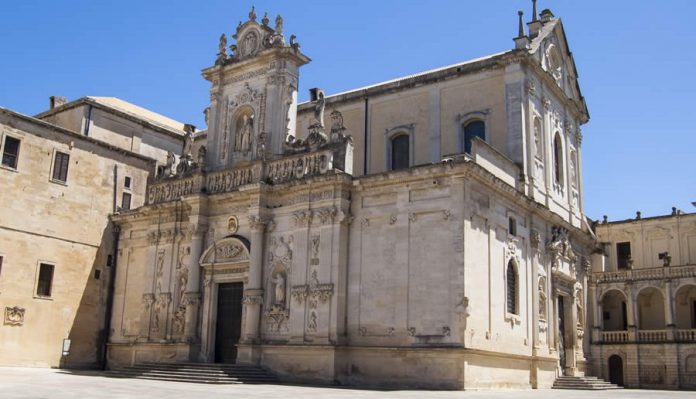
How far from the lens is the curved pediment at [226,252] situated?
27.4m

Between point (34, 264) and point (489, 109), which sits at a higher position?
point (489, 109)

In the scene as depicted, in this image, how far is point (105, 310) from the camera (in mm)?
31969

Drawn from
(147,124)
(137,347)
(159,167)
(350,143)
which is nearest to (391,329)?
(350,143)

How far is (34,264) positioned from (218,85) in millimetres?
10663

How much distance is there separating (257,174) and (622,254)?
970 inches

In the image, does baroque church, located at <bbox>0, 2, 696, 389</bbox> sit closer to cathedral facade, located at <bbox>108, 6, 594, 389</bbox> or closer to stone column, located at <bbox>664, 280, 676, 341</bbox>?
cathedral facade, located at <bbox>108, 6, 594, 389</bbox>

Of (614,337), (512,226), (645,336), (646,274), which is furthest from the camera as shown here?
(646,274)

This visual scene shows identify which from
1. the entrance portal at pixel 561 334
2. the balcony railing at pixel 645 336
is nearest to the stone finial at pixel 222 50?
the entrance portal at pixel 561 334

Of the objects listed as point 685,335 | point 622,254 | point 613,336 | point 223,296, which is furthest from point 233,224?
point 622,254

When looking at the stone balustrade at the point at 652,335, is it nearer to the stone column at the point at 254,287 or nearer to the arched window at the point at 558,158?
the arched window at the point at 558,158

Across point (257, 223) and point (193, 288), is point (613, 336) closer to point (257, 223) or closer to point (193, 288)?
point (257, 223)

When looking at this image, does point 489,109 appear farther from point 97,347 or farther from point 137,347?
point 97,347

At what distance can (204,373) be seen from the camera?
Answer: 78.6 ft

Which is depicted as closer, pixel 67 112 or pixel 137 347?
pixel 137 347
